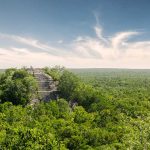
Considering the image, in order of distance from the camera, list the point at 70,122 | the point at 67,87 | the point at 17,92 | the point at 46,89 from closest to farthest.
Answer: the point at 70,122 < the point at 17,92 < the point at 67,87 < the point at 46,89

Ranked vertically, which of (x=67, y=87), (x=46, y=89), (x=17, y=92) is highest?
(x=67, y=87)

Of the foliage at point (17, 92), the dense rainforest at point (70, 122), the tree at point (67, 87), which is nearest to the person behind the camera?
the dense rainforest at point (70, 122)

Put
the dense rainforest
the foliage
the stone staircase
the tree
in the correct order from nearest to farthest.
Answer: the dense rainforest
the foliage
the stone staircase
the tree

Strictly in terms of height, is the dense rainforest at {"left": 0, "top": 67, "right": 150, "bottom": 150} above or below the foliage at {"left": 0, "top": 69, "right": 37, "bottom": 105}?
below

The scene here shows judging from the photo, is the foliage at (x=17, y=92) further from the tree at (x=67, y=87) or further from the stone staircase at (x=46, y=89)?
the tree at (x=67, y=87)

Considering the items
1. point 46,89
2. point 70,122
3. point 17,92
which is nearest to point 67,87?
point 46,89

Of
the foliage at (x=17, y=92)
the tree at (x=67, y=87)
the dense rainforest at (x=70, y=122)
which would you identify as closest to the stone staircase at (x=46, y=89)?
the dense rainforest at (x=70, y=122)

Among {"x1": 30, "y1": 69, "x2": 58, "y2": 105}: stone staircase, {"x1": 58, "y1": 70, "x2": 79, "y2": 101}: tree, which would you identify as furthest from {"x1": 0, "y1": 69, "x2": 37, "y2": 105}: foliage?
{"x1": 58, "y1": 70, "x2": 79, "y2": 101}: tree

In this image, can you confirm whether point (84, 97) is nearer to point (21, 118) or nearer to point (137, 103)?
point (137, 103)

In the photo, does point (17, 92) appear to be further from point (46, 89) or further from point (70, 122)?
point (70, 122)

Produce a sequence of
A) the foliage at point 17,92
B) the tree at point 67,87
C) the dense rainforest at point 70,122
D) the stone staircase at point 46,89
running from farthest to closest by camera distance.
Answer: the tree at point 67,87 < the stone staircase at point 46,89 < the foliage at point 17,92 < the dense rainforest at point 70,122

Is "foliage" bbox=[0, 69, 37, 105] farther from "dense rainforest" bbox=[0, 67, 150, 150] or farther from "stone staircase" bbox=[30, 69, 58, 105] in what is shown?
"stone staircase" bbox=[30, 69, 58, 105]
